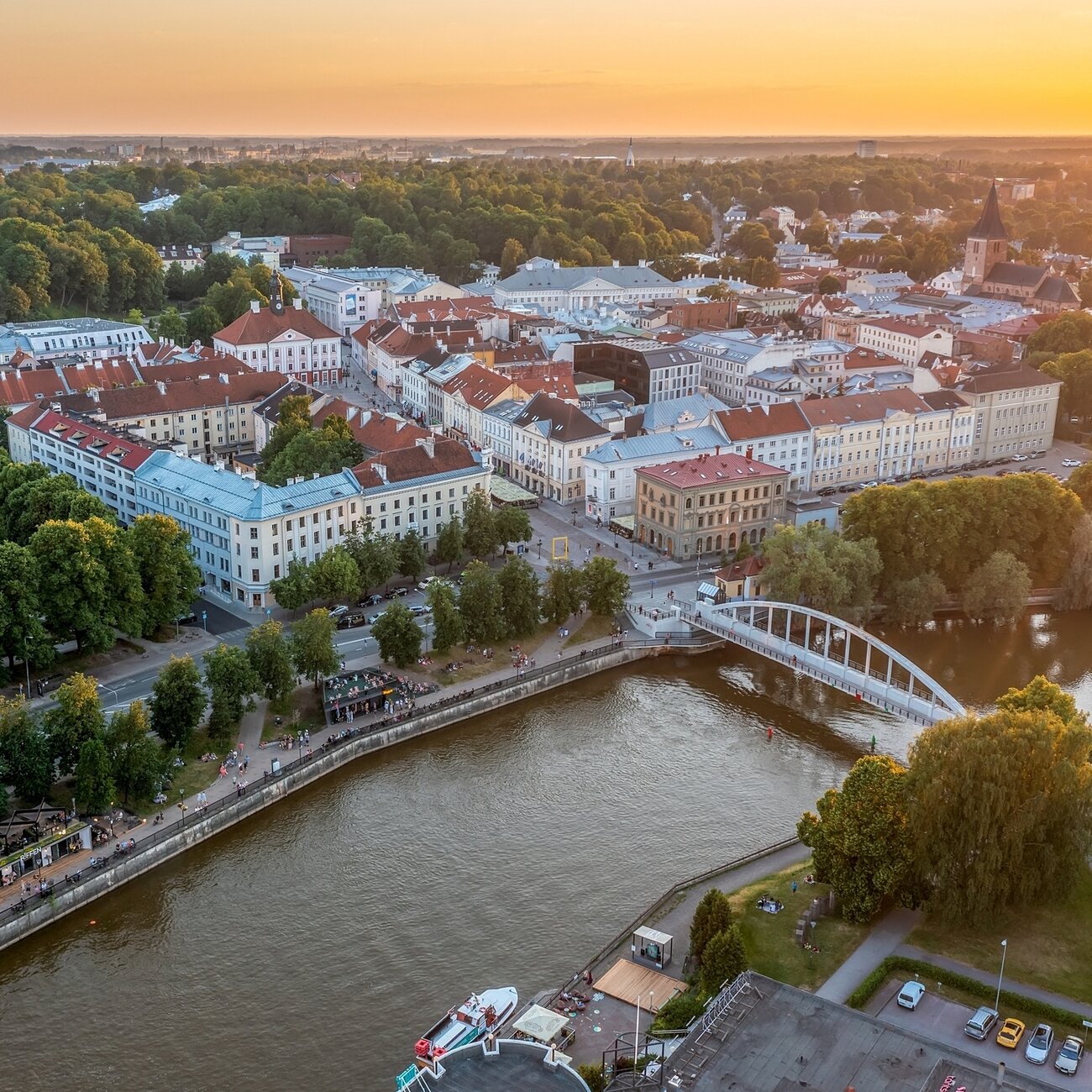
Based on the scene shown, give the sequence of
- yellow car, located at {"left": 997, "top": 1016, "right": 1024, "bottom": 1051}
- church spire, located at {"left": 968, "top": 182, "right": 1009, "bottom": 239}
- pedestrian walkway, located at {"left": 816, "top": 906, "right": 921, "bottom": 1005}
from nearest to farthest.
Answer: yellow car, located at {"left": 997, "top": 1016, "right": 1024, "bottom": 1051}
pedestrian walkway, located at {"left": 816, "top": 906, "right": 921, "bottom": 1005}
church spire, located at {"left": 968, "top": 182, "right": 1009, "bottom": 239}

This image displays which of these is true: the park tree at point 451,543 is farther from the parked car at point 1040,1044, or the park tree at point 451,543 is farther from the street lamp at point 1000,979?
the parked car at point 1040,1044

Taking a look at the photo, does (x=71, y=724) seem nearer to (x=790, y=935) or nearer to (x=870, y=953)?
(x=790, y=935)

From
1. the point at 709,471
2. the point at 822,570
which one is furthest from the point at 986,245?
the point at 822,570

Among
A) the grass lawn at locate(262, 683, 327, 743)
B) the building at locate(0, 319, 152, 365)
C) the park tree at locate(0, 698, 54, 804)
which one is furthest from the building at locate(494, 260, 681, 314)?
the park tree at locate(0, 698, 54, 804)

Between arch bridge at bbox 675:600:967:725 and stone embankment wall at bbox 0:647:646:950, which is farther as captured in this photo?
arch bridge at bbox 675:600:967:725

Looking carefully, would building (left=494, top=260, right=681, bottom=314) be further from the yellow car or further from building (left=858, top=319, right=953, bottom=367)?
the yellow car

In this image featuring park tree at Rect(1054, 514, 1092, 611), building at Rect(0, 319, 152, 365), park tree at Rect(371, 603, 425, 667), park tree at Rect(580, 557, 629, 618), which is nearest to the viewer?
park tree at Rect(371, 603, 425, 667)

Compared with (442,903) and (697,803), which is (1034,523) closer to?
(697,803)
